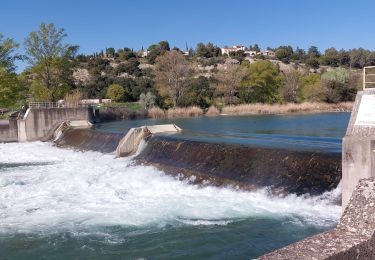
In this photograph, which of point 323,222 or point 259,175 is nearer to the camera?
point 323,222

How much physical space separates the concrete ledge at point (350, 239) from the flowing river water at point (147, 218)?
3.00 meters

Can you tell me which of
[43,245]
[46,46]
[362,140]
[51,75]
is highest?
[46,46]

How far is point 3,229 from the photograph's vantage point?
9.30 m

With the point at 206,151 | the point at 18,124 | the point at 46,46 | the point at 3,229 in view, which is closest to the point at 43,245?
the point at 3,229

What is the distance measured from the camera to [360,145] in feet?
26.2

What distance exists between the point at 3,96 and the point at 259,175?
2732cm

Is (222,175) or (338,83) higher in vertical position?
(338,83)

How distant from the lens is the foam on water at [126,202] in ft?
31.3

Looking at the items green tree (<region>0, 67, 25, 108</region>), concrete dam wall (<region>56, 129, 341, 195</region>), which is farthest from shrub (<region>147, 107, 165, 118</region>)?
concrete dam wall (<region>56, 129, 341, 195</region>)

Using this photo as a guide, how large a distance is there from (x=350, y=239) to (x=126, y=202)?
309 inches

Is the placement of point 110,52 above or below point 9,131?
above

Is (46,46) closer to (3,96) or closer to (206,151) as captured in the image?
(3,96)

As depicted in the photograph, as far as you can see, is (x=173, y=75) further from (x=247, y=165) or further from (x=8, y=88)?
(x=247, y=165)

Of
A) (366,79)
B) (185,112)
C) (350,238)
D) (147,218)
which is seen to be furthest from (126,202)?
(185,112)
